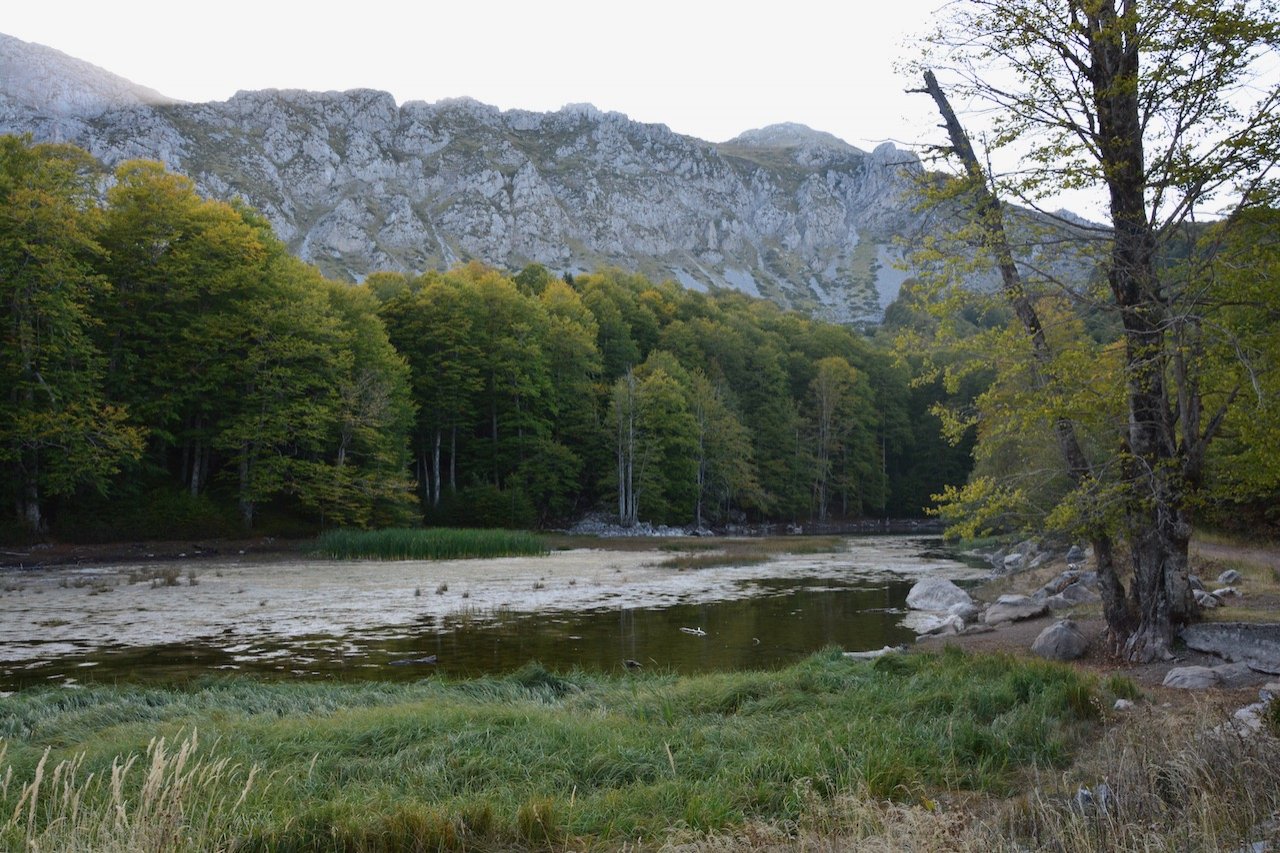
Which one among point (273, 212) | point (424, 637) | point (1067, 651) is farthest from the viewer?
point (273, 212)

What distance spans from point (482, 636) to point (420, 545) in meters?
19.0

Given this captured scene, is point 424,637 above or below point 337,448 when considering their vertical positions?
below

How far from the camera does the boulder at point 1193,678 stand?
29.5ft

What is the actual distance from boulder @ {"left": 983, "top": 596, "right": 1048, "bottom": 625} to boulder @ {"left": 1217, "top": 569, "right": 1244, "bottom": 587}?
3971 mm

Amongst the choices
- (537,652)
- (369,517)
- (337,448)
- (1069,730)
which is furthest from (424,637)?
(337,448)

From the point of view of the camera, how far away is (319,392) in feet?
139

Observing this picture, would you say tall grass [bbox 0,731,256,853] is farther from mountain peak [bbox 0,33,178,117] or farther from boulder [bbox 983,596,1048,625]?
mountain peak [bbox 0,33,178,117]

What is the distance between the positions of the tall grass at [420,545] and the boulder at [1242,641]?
26.1 metres

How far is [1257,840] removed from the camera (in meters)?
3.96

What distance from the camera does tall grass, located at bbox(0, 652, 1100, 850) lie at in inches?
185

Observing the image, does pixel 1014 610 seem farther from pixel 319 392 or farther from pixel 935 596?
pixel 319 392

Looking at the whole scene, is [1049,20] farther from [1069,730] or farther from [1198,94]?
[1069,730]

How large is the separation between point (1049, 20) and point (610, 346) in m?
57.1

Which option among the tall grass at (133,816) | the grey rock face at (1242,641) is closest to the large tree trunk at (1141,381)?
the grey rock face at (1242,641)
